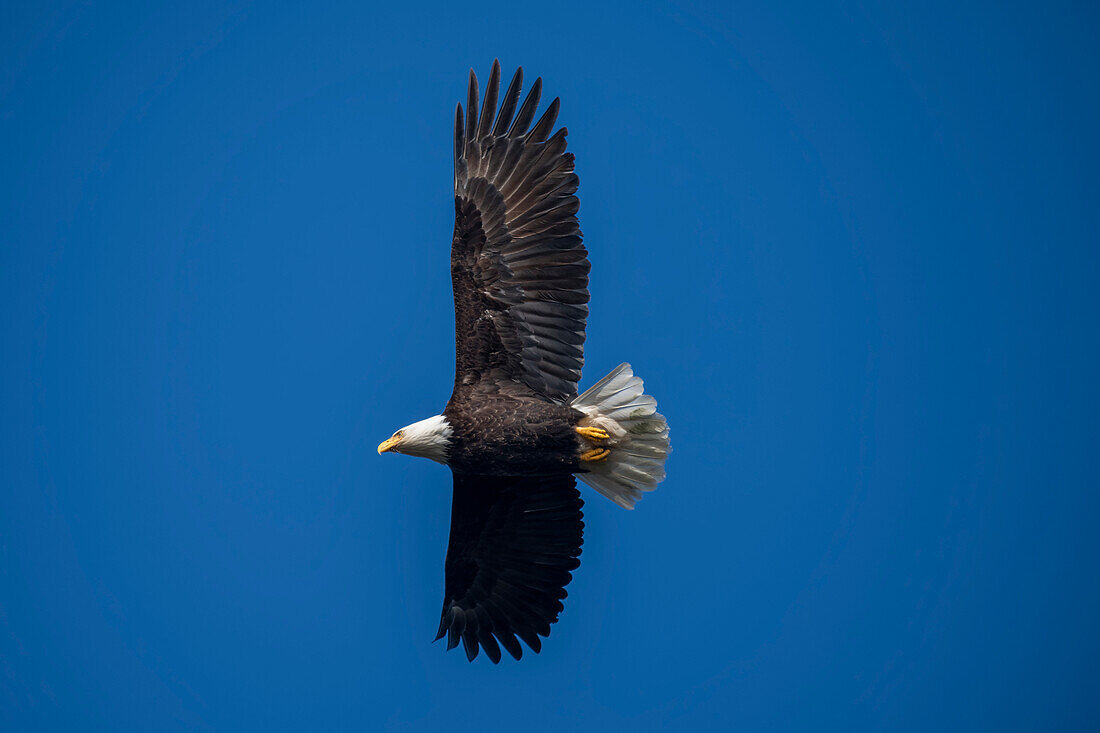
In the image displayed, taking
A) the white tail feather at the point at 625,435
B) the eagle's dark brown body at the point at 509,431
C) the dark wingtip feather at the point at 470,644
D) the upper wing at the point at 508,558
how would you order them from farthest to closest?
the dark wingtip feather at the point at 470,644
the upper wing at the point at 508,558
the white tail feather at the point at 625,435
the eagle's dark brown body at the point at 509,431

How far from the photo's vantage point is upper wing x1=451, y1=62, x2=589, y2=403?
342 inches

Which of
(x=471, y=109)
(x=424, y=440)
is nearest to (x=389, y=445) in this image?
(x=424, y=440)

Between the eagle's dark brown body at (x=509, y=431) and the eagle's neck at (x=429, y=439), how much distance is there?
46 millimetres

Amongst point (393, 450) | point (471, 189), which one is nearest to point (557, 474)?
point (393, 450)

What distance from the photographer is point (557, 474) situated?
908cm

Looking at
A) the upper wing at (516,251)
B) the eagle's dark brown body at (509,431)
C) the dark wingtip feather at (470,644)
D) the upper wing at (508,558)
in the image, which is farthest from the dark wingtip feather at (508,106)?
the dark wingtip feather at (470,644)

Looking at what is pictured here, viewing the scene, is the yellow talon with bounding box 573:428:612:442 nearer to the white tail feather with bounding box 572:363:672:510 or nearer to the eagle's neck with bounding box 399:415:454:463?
the white tail feather with bounding box 572:363:672:510

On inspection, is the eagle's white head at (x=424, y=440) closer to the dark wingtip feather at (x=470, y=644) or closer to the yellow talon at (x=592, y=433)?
the yellow talon at (x=592, y=433)

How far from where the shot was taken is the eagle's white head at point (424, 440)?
8.70m

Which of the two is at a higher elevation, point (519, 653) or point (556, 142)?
point (556, 142)

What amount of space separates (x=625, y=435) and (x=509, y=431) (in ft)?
2.68

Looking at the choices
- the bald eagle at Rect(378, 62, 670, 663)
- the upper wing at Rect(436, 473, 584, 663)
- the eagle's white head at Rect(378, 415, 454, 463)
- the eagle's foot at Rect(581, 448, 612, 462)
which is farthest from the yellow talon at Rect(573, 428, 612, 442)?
the eagle's white head at Rect(378, 415, 454, 463)

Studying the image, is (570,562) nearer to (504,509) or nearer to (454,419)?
(504,509)

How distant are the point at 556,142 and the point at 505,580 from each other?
3.19 m
